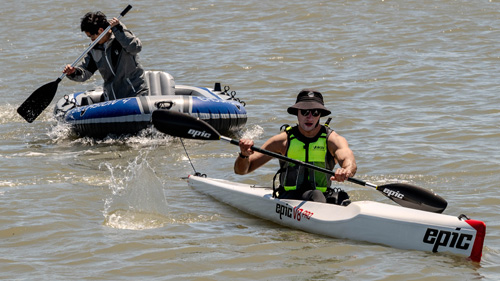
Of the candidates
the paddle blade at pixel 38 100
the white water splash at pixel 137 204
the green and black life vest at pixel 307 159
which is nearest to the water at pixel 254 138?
the white water splash at pixel 137 204

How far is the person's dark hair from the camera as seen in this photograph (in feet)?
29.9

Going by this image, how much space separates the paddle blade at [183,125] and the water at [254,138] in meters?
0.68

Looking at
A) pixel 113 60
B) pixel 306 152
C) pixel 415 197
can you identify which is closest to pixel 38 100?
pixel 113 60

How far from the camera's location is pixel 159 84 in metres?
10.4

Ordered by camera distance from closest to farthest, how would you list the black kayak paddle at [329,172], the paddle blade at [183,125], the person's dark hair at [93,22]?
1. the black kayak paddle at [329,172]
2. the paddle blade at [183,125]
3. the person's dark hair at [93,22]

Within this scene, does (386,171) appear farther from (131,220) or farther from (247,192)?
(131,220)

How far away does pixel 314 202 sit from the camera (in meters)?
6.13

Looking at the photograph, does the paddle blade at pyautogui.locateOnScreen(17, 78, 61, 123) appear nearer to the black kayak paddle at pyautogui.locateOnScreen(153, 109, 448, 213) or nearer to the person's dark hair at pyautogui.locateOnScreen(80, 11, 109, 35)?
the person's dark hair at pyautogui.locateOnScreen(80, 11, 109, 35)

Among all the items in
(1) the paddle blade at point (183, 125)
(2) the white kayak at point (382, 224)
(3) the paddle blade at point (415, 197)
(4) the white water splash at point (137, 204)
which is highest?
(1) the paddle blade at point (183, 125)

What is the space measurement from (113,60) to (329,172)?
4.33m

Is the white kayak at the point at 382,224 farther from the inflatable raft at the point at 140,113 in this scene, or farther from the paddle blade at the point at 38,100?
the paddle blade at the point at 38,100

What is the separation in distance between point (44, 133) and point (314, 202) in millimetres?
5495

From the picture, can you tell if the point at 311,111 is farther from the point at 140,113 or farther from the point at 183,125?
the point at 140,113

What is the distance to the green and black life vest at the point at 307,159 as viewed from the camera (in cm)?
613
